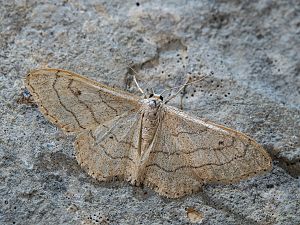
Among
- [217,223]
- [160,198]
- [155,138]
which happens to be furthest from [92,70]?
[217,223]

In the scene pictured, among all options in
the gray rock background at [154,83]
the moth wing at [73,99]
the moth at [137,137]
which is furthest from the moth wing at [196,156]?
the moth wing at [73,99]

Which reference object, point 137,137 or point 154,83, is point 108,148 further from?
point 154,83

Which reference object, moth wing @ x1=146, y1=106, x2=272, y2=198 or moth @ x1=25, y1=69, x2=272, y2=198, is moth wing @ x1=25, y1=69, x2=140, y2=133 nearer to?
moth @ x1=25, y1=69, x2=272, y2=198

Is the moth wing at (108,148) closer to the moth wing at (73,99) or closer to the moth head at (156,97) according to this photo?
the moth wing at (73,99)

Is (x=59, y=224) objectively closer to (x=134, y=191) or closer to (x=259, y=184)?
(x=134, y=191)

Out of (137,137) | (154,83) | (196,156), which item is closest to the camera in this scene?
(196,156)

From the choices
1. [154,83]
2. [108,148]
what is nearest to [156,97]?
[154,83]
